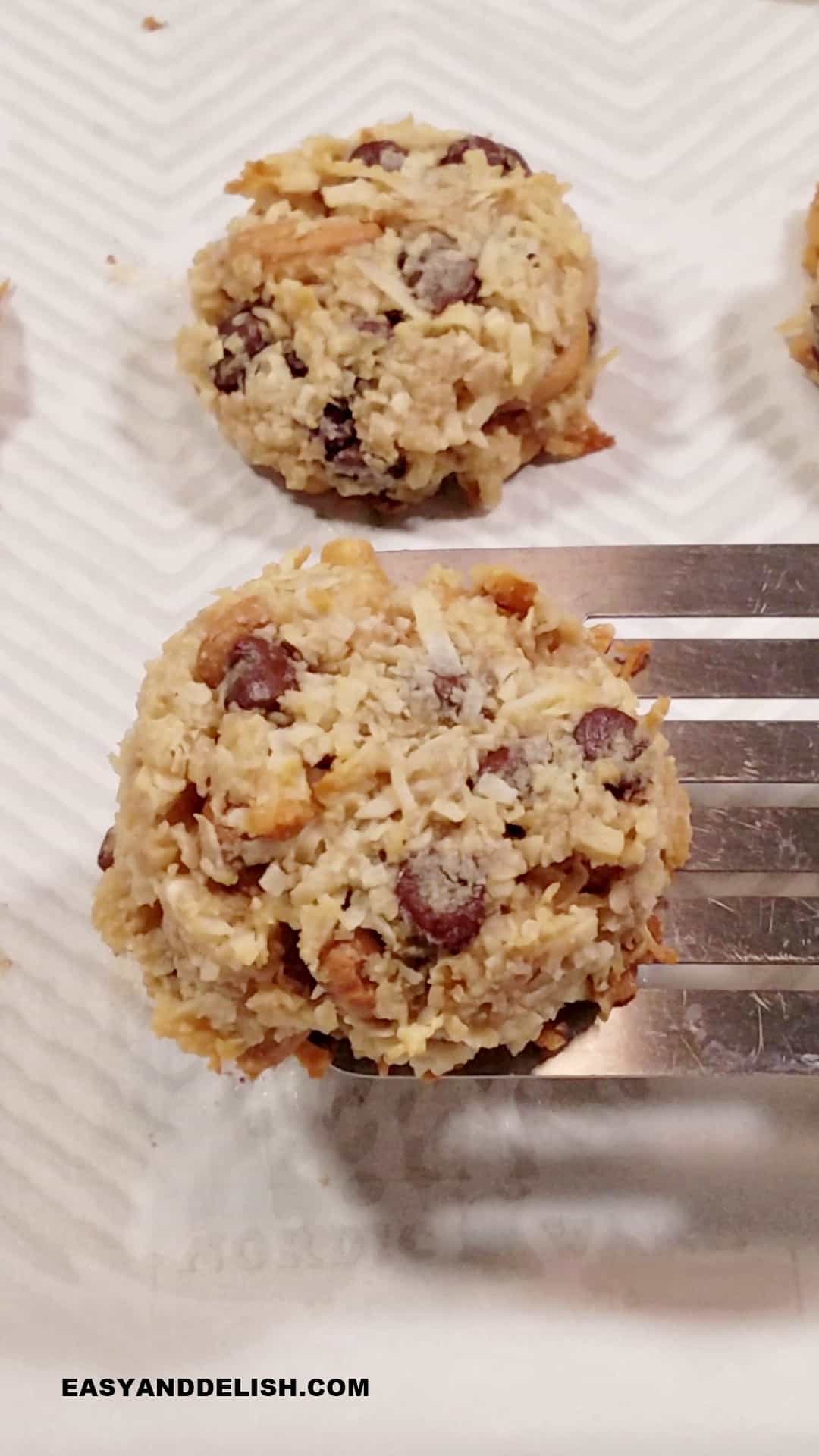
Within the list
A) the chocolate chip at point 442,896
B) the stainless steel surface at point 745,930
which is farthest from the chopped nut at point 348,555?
the stainless steel surface at point 745,930

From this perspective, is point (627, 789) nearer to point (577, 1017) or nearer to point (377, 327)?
point (577, 1017)

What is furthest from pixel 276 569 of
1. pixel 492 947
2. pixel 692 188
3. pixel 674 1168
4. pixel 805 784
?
pixel 692 188

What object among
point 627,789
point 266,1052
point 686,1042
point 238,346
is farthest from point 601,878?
point 238,346

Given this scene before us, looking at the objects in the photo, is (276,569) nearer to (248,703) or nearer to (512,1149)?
(248,703)

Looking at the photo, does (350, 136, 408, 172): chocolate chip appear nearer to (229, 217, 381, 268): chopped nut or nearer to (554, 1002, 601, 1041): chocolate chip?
(229, 217, 381, 268): chopped nut

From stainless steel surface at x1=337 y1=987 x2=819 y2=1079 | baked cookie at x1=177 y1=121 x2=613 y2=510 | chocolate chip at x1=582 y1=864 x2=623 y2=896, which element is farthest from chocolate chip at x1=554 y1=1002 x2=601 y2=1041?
baked cookie at x1=177 y1=121 x2=613 y2=510
